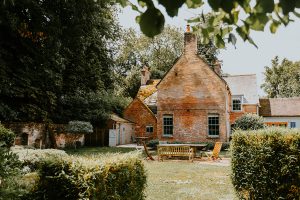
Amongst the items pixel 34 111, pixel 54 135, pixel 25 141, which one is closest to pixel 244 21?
pixel 34 111

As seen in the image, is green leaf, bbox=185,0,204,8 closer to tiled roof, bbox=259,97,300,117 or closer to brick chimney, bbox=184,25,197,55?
brick chimney, bbox=184,25,197,55

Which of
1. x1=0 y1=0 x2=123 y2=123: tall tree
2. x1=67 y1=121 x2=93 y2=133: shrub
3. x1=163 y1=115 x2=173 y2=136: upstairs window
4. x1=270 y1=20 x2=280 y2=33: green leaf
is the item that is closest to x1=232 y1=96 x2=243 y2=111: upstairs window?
x1=163 y1=115 x2=173 y2=136: upstairs window

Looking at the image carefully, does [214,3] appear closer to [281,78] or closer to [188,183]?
[188,183]

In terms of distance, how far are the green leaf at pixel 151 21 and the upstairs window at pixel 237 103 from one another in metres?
37.1

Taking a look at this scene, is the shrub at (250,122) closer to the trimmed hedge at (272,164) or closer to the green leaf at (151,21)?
the trimmed hedge at (272,164)

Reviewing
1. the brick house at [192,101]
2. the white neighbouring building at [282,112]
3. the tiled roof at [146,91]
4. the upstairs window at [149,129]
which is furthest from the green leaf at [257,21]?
the white neighbouring building at [282,112]

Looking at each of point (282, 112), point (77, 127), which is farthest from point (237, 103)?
point (77, 127)

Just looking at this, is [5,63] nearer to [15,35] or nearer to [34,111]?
[15,35]

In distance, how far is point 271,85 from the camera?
230 feet

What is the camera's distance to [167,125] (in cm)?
3369

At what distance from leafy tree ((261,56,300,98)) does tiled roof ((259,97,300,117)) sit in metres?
24.6

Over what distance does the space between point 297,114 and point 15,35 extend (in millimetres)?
33599

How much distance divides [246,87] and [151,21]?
4036cm

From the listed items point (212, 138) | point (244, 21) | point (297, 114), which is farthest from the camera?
point (297, 114)
